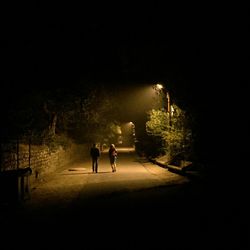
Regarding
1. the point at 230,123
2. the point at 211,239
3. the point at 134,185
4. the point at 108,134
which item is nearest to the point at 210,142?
the point at 230,123

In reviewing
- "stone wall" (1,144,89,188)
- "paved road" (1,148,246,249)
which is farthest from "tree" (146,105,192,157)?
"paved road" (1,148,246,249)

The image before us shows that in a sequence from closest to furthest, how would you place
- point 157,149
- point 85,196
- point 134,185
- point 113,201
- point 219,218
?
1. point 219,218
2. point 113,201
3. point 85,196
4. point 134,185
5. point 157,149

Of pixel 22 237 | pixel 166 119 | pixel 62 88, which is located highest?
pixel 62 88

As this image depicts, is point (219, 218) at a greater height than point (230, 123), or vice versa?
point (230, 123)

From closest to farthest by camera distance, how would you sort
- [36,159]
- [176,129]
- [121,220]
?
1. [121,220]
2. [36,159]
3. [176,129]

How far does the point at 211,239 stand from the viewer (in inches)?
245

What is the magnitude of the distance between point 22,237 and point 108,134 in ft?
136

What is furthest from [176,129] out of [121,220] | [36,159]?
A: [121,220]

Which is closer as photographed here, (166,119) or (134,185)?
(134,185)

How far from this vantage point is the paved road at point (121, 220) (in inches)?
244

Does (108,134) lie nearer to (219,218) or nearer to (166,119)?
(166,119)

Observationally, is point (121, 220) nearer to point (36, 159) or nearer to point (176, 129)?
point (36, 159)

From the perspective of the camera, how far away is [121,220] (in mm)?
7816

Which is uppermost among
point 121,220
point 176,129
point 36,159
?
point 176,129
